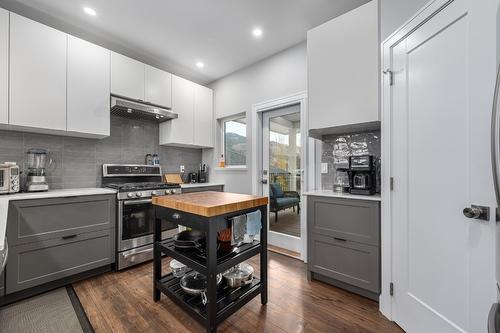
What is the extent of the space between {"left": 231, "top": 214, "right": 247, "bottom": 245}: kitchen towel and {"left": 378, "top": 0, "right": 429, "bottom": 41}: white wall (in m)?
1.93

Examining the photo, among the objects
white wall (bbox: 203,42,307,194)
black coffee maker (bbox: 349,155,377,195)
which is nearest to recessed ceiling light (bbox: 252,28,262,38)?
white wall (bbox: 203,42,307,194)

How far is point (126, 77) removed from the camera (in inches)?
110

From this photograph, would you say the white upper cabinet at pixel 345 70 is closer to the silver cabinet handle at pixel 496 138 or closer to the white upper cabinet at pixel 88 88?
the silver cabinet handle at pixel 496 138

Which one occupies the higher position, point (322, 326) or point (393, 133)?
point (393, 133)

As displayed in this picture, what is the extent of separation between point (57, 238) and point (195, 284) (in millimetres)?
1531

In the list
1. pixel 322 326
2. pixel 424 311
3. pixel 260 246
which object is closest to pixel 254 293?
pixel 260 246

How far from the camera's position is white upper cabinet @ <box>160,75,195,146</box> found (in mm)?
3357

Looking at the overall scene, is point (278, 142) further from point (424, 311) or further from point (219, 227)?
point (424, 311)

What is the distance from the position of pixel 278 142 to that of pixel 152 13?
7.45 ft

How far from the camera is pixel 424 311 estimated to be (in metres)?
1.37

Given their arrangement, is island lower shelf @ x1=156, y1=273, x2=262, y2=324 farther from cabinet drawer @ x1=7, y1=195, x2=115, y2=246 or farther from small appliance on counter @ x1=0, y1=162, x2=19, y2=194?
small appliance on counter @ x1=0, y1=162, x2=19, y2=194

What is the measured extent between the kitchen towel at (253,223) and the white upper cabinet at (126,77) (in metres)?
2.39

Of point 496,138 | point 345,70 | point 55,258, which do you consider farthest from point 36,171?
point 496,138

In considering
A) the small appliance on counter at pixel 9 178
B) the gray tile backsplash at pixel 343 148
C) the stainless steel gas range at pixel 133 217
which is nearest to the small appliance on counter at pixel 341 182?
the gray tile backsplash at pixel 343 148
